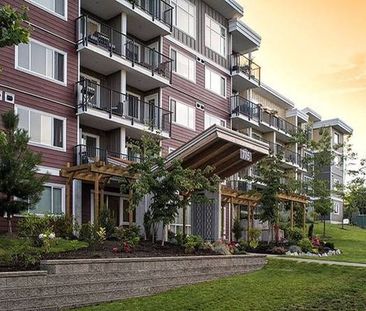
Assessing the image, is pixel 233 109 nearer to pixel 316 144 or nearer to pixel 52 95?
pixel 316 144

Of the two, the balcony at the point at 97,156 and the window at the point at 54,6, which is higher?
the window at the point at 54,6

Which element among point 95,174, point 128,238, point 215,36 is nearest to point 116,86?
point 95,174

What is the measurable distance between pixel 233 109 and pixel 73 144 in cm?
1316

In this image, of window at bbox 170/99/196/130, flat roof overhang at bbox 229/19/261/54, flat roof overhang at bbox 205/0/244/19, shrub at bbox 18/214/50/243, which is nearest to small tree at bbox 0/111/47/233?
shrub at bbox 18/214/50/243

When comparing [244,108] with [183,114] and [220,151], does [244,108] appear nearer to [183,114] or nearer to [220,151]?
[183,114]

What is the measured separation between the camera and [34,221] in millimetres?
13266

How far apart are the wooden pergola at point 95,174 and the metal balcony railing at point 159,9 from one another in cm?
837

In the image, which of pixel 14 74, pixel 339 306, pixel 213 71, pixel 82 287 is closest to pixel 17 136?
pixel 14 74

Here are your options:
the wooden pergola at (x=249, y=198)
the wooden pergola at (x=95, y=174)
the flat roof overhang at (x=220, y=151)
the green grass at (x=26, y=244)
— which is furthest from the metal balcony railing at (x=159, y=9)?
the green grass at (x=26, y=244)

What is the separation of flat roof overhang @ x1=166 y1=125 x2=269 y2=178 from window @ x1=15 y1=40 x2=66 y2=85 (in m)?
6.47

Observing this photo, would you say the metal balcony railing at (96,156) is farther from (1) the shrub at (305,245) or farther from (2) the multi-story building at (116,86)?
(1) the shrub at (305,245)

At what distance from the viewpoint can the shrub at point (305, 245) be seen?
73.3 feet

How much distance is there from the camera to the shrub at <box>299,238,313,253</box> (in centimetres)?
2233

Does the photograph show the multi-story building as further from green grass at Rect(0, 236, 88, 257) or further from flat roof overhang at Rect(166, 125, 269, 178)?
green grass at Rect(0, 236, 88, 257)
